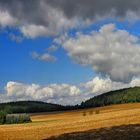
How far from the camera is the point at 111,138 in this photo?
34.5 meters

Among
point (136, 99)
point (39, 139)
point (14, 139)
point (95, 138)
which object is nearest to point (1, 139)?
point (14, 139)

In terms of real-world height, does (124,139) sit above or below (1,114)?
below

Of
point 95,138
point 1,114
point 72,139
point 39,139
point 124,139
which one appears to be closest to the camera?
point 124,139

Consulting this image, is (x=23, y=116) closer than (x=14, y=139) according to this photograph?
No

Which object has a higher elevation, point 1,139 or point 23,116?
point 23,116

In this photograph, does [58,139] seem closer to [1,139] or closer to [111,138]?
[111,138]

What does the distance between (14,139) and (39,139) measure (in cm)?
519

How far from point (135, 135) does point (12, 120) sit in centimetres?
7303

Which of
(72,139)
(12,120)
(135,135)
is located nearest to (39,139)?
(72,139)

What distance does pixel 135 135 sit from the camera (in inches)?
1346

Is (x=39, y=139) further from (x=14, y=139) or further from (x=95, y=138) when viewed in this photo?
(x=95, y=138)

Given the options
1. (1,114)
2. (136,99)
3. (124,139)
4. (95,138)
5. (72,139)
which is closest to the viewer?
(124,139)

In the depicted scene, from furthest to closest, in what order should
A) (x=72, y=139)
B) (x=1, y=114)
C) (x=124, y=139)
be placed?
(x=1, y=114) → (x=72, y=139) → (x=124, y=139)

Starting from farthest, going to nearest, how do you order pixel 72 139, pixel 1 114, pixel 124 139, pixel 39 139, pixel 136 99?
pixel 136 99 → pixel 1 114 → pixel 39 139 → pixel 72 139 → pixel 124 139
